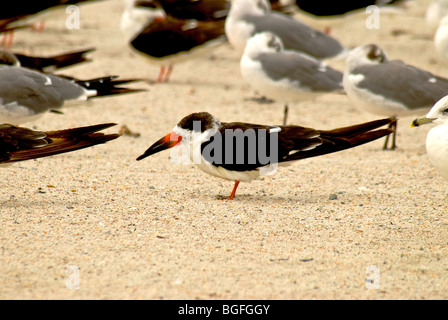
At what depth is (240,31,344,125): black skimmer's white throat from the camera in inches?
268

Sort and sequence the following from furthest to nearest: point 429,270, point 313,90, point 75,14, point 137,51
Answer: point 75,14 < point 137,51 < point 313,90 < point 429,270

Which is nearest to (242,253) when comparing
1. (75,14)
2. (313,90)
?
(313,90)

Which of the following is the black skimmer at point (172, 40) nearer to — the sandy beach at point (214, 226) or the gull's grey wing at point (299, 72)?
the sandy beach at point (214, 226)

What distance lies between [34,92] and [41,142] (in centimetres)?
150

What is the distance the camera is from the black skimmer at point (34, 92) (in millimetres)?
5707

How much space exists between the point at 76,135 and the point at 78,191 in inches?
20.4

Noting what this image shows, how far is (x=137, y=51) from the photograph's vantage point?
346 inches

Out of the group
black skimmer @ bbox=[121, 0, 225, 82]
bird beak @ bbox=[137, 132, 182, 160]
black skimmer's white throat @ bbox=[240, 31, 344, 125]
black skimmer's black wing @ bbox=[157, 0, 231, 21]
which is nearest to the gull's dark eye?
black skimmer's white throat @ bbox=[240, 31, 344, 125]

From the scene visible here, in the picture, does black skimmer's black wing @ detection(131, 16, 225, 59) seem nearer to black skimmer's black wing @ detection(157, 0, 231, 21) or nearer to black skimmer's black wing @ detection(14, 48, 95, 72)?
black skimmer's black wing @ detection(157, 0, 231, 21)

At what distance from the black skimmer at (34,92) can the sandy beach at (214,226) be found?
48cm

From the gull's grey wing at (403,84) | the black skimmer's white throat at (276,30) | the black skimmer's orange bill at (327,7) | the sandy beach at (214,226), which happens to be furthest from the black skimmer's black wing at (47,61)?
the black skimmer's orange bill at (327,7)

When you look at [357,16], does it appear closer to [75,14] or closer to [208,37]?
[208,37]

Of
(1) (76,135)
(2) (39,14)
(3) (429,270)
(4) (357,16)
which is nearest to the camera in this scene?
(3) (429,270)

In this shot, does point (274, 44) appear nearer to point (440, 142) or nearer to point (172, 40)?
point (172, 40)
